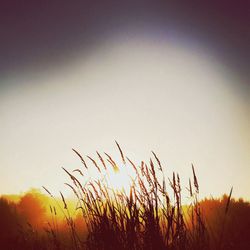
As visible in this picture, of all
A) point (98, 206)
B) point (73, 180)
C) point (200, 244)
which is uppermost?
point (73, 180)

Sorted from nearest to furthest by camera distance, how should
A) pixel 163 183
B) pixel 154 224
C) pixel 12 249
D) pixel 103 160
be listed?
pixel 154 224 < pixel 163 183 < pixel 103 160 < pixel 12 249

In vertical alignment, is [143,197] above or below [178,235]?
above

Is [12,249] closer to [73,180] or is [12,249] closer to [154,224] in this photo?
[73,180]

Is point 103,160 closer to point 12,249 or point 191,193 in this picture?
point 191,193

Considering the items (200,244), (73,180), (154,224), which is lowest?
(200,244)

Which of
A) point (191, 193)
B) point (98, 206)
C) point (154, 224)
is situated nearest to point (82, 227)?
point (98, 206)

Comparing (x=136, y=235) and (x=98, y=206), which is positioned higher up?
(x=98, y=206)

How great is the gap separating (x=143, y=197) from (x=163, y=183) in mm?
196

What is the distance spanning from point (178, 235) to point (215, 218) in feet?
2.07

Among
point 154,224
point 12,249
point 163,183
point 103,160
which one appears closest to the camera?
point 154,224

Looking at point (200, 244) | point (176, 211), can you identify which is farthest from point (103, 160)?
point (200, 244)

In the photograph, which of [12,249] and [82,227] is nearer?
[82,227]

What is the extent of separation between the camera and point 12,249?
5090 mm

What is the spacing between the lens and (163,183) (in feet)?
9.15
